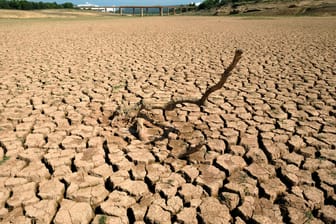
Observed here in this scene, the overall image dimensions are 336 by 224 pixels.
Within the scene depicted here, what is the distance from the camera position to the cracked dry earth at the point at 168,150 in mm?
1567

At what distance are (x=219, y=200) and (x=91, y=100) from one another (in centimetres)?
211

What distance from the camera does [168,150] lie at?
216 cm

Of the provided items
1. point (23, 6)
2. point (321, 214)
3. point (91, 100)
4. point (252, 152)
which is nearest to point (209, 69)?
point (91, 100)

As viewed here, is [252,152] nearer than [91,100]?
Yes

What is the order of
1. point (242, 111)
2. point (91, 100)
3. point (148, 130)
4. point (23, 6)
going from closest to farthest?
point (148, 130)
point (242, 111)
point (91, 100)
point (23, 6)

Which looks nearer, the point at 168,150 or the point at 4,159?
the point at 4,159

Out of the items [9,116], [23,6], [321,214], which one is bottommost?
[321,214]

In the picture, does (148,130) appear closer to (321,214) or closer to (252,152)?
(252,152)

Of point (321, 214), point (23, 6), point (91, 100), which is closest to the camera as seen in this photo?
point (321, 214)

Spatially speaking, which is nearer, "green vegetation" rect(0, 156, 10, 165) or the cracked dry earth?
the cracked dry earth

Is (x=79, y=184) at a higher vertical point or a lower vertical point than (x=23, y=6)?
lower

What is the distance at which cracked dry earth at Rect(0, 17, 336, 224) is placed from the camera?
5.14ft

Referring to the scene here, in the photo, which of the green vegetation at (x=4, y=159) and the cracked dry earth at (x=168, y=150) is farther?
the green vegetation at (x=4, y=159)

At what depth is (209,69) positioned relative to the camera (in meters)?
4.73
